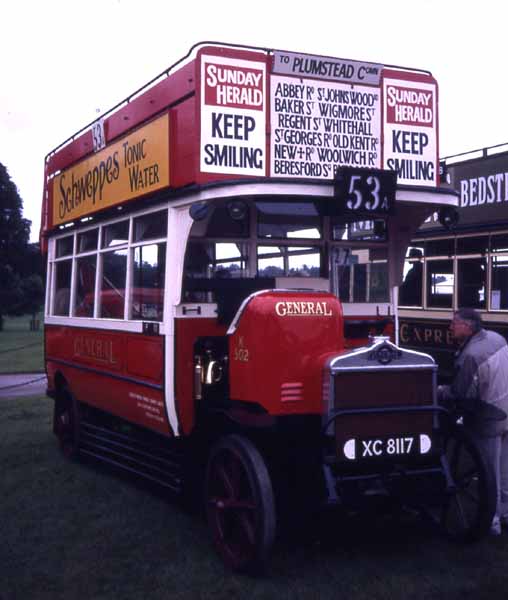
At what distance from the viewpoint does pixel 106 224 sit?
807cm

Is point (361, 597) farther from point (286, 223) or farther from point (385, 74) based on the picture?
point (385, 74)

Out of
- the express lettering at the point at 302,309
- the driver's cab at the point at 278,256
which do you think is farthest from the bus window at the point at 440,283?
the express lettering at the point at 302,309

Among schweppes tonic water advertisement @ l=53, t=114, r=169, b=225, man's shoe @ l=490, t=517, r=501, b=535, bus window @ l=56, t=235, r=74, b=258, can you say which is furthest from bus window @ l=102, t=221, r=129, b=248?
man's shoe @ l=490, t=517, r=501, b=535

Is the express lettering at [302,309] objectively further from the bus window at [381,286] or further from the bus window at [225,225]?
the bus window at [381,286]

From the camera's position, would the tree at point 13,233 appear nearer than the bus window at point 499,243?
No

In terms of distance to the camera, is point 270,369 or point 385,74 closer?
point 270,369

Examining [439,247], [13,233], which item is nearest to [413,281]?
[439,247]

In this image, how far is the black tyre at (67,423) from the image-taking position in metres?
8.98

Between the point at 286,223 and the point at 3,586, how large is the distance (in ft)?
11.3

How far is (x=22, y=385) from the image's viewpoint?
17.0 m

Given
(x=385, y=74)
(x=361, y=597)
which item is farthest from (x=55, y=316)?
(x=361, y=597)

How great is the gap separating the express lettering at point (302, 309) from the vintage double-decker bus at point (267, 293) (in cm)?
1

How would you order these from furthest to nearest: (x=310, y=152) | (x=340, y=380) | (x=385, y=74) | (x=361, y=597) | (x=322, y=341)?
(x=385, y=74)
(x=310, y=152)
(x=322, y=341)
(x=340, y=380)
(x=361, y=597)

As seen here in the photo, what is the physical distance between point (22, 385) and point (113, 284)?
9961 mm
